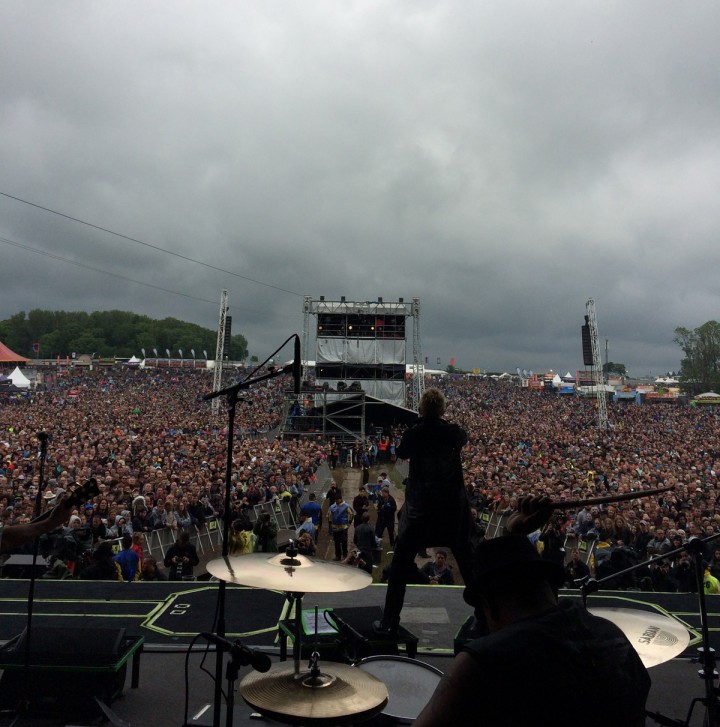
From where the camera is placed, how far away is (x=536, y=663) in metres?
1.31

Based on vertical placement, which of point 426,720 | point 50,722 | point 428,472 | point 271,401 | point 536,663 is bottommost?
point 50,722

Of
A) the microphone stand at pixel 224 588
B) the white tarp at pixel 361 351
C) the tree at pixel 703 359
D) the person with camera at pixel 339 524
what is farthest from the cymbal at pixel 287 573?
the tree at pixel 703 359

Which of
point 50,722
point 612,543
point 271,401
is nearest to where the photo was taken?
point 50,722

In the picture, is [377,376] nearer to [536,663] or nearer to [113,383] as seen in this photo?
[536,663]

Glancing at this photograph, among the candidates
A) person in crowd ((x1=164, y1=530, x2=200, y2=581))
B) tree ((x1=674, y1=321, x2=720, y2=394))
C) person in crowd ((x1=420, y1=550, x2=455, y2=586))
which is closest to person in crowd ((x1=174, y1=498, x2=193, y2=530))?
person in crowd ((x1=164, y1=530, x2=200, y2=581))

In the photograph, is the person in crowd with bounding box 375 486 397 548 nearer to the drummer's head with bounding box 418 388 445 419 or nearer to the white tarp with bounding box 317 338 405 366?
the drummer's head with bounding box 418 388 445 419

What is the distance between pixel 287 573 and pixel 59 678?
1994mm

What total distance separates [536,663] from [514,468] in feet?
59.8

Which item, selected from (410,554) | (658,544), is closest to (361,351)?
(658,544)

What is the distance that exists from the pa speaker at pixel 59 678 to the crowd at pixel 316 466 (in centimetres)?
336

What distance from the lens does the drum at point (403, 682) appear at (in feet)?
10.00

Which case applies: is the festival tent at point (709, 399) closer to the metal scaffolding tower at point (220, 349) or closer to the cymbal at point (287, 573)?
the metal scaffolding tower at point (220, 349)

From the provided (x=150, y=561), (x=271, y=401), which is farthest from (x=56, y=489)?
(x=271, y=401)

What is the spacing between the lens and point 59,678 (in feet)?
12.3
